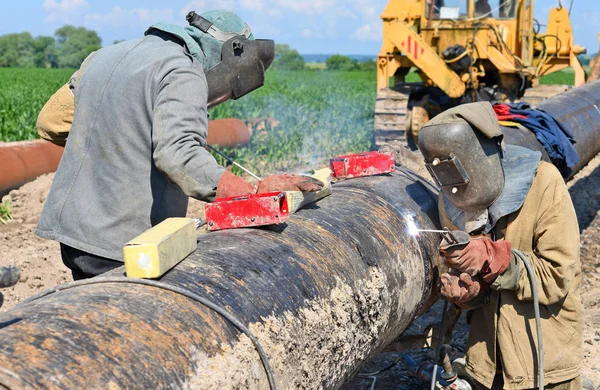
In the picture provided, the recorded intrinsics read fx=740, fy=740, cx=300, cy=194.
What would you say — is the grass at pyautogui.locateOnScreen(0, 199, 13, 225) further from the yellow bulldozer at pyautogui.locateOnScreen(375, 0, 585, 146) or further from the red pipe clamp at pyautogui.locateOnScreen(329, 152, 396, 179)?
the yellow bulldozer at pyautogui.locateOnScreen(375, 0, 585, 146)

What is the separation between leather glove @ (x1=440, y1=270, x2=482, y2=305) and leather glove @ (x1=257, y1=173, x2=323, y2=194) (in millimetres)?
664

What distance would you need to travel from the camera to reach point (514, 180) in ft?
10.0

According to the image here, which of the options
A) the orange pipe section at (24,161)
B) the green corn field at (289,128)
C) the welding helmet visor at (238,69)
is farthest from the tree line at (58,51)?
the welding helmet visor at (238,69)

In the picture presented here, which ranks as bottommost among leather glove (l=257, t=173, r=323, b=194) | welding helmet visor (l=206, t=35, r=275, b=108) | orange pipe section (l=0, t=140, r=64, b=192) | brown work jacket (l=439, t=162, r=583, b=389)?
orange pipe section (l=0, t=140, r=64, b=192)

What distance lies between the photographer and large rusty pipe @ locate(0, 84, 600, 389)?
177 centimetres

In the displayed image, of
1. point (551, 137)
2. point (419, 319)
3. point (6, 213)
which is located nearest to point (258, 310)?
point (551, 137)

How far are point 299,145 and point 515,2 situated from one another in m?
4.33

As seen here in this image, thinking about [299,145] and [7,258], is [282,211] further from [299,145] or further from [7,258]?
[299,145]

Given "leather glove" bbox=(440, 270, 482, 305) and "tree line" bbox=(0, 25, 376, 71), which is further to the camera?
"tree line" bbox=(0, 25, 376, 71)

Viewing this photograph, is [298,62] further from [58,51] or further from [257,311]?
[257,311]

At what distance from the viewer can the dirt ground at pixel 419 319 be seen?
467 centimetres

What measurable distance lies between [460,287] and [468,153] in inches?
21.2

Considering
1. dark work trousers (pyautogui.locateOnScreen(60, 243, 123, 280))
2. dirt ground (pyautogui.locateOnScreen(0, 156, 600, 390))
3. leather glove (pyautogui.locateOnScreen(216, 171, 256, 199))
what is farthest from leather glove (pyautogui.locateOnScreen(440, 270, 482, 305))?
dirt ground (pyautogui.locateOnScreen(0, 156, 600, 390))

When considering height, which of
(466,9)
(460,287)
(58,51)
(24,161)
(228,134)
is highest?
(466,9)
